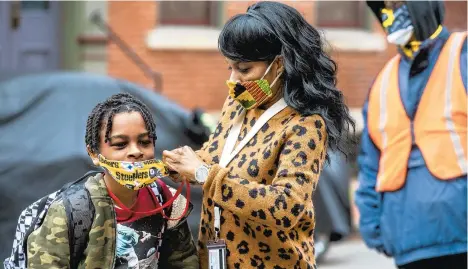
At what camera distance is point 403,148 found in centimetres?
485

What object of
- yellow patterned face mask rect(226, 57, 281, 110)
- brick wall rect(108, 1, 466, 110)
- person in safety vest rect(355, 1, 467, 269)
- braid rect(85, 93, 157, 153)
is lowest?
brick wall rect(108, 1, 466, 110)

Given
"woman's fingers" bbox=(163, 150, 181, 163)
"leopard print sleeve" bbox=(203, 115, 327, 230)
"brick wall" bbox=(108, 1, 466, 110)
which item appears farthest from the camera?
"brick wall" bbox=(108, 1, 466, 110)

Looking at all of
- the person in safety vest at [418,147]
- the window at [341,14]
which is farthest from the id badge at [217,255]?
the window at [341,14]

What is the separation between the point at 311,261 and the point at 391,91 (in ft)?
5.19

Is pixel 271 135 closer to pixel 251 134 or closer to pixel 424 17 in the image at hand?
pixel 251 134

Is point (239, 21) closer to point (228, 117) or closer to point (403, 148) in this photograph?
point (228, 117)

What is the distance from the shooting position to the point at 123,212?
3.49 m

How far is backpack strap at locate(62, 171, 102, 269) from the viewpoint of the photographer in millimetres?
3346

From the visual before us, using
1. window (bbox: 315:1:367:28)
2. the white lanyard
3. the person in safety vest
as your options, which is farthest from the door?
the white lanyard

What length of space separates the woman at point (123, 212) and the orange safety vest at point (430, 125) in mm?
1519

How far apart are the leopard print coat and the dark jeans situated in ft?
4.42

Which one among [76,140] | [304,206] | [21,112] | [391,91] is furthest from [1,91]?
[304,206]

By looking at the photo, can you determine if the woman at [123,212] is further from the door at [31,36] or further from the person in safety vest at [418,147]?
the door at [31,36]

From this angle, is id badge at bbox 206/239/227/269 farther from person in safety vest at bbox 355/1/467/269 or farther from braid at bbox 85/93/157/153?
person in safety vest at bbox 355/1/467/269
